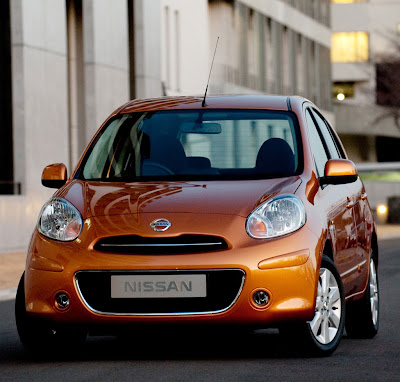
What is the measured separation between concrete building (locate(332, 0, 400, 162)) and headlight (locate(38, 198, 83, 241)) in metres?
65.2

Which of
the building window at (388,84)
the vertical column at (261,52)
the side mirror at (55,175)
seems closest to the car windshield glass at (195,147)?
the side mirror at (55,175)

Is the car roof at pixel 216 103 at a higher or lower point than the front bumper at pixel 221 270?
higher

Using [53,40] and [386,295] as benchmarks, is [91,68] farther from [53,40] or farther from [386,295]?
[386,295]

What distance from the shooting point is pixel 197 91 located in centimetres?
4141

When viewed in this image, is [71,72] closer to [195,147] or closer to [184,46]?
[184,46]

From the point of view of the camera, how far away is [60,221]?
8.61m

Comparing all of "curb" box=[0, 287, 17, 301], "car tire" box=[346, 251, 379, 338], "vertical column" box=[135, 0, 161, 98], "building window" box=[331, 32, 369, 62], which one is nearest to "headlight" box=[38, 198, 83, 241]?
"car tire" box=[346, 251, 379, 338]

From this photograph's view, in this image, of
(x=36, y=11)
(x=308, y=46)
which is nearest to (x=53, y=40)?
(x=36, y=11)

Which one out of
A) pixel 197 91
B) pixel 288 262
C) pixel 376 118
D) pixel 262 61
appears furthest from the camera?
pixel 376 118

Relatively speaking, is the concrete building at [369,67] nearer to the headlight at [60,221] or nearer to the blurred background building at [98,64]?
the blurred background building at [98,64]

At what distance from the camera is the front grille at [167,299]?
326 inches

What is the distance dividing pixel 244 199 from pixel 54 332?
151 centimetres

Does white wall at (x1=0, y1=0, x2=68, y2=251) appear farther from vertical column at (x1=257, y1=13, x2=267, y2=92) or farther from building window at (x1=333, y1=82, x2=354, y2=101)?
building window at (x1=333, y1=82, x2=354, y2=101)

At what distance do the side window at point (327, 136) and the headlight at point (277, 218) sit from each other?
176 cm
